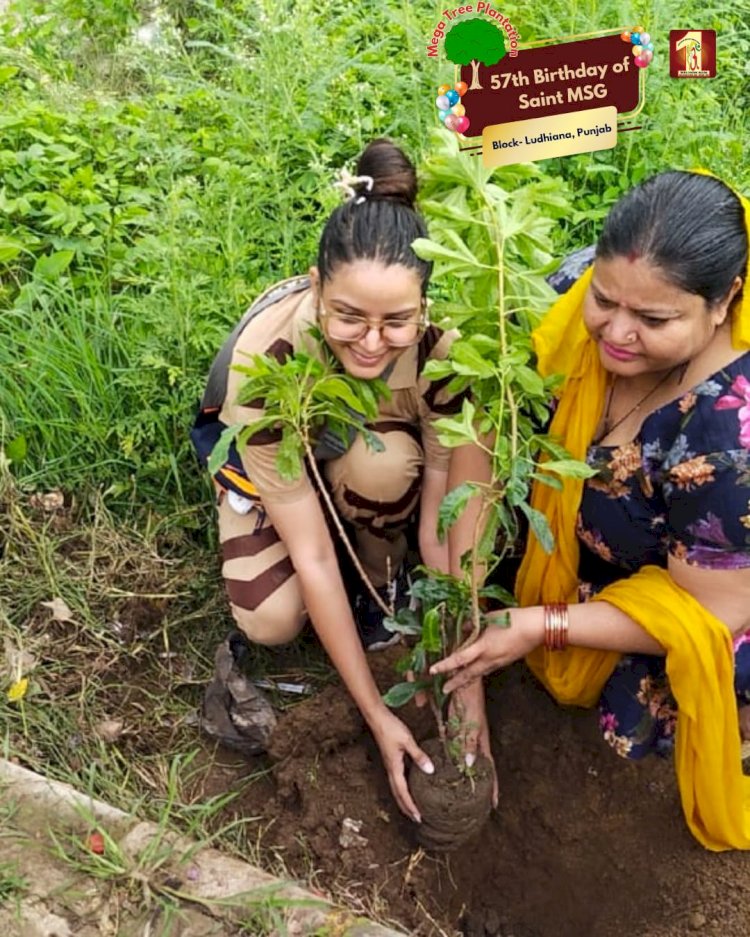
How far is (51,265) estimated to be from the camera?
9.72 ft

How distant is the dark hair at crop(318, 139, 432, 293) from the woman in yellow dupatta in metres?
0.33

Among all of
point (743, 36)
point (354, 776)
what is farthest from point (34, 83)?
point (354, 776)

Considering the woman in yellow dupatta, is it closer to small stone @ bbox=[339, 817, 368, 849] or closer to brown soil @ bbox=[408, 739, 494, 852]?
brown soil @ bbox=[408, 739, 494, 852]

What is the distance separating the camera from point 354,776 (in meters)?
2.16

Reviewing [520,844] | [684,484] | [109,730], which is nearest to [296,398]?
[684,484]

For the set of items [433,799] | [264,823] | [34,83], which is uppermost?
[34,83]

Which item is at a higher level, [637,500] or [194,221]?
[194,221]

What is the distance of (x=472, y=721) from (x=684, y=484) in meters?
0.64

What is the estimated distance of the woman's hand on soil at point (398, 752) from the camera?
2.02 metres

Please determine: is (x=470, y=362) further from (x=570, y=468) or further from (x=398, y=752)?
(x=398, y=752)

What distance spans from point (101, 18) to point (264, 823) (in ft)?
12.3

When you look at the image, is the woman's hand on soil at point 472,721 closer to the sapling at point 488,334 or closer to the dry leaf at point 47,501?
the sapling at point 488,334

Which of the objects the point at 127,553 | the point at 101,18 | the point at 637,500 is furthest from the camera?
the point at 101,18

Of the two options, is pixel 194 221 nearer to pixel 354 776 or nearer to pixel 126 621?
pixel 126 621
